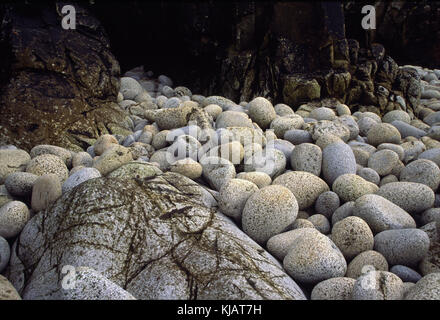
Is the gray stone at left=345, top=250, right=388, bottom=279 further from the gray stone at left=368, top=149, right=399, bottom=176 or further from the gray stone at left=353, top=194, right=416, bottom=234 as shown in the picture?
the gray stone at left=368, top=149, right=399, bottom=176

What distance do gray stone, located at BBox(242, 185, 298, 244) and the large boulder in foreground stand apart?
0.18 meters

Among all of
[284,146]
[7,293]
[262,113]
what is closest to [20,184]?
[7,293]

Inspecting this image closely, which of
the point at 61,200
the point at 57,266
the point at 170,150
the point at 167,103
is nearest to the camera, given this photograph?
the point at 57,266

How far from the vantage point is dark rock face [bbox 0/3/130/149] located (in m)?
4.90

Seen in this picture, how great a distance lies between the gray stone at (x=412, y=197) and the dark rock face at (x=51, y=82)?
13.8 feet

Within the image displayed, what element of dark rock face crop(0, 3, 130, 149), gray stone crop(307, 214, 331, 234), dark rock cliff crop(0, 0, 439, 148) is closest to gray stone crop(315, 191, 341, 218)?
gray stone crop(307, 214, 331, 234)

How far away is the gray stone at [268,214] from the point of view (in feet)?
10.2

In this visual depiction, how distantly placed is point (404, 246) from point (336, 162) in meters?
1.42

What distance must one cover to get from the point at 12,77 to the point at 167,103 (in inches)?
99.8

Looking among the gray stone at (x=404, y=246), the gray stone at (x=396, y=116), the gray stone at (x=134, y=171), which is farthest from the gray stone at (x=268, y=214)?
the gray stone at (x=396, y=116)

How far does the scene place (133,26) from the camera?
848cm

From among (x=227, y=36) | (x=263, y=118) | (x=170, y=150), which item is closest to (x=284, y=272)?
(x=170, y=150)
